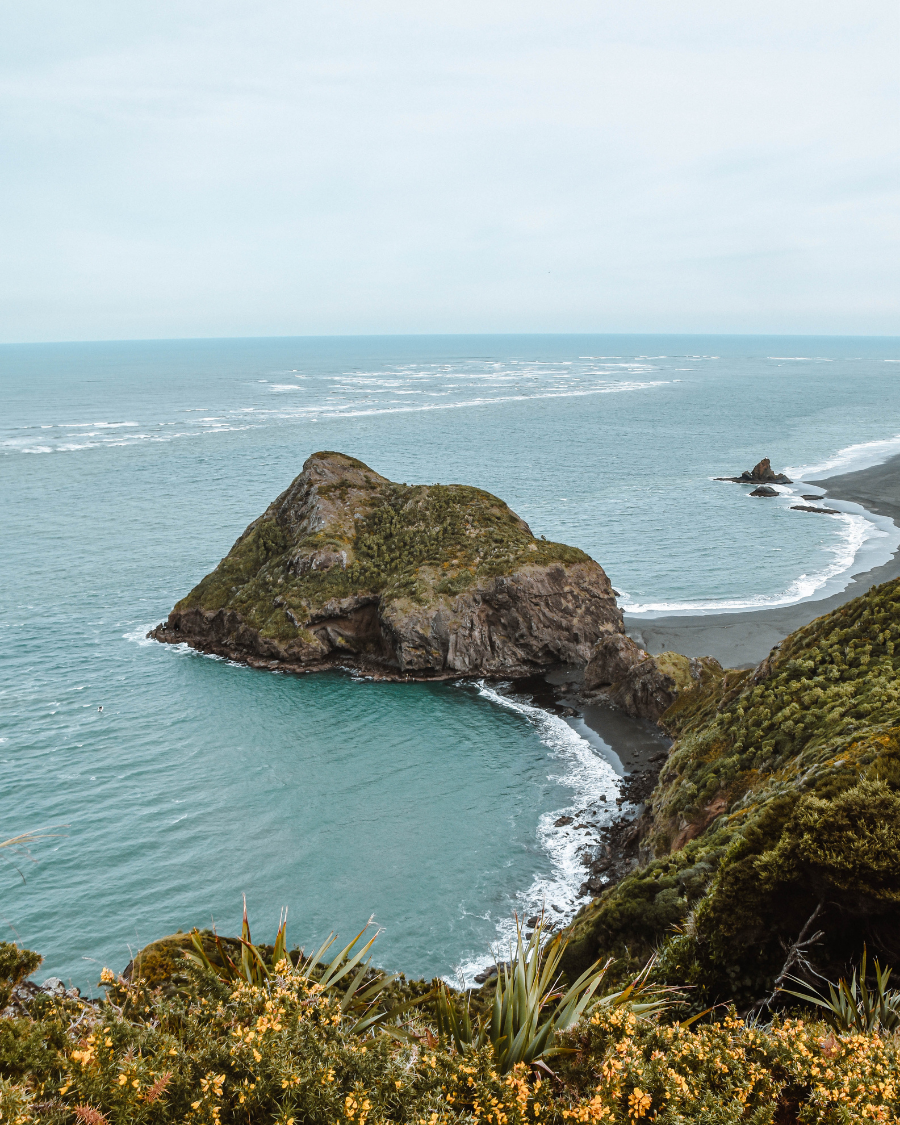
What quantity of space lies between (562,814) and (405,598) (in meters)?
20.6

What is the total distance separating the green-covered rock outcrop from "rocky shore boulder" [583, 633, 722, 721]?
219 inches

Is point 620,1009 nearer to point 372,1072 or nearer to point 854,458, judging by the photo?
point 372,1072

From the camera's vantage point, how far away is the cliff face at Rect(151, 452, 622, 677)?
53.7m

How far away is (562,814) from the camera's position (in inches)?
1518

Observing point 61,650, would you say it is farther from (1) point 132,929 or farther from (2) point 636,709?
(2) point 636,709

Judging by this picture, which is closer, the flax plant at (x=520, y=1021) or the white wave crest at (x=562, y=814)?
the flax plant at (x=520, y=1021)

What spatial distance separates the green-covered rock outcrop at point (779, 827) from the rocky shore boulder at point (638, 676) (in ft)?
18.2

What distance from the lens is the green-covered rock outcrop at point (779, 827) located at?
1417 cm

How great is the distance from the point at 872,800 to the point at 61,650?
2200 inches

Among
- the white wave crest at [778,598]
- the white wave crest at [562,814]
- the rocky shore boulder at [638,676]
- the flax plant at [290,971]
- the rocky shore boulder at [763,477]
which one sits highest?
the rocky shore boulder at [763,477]

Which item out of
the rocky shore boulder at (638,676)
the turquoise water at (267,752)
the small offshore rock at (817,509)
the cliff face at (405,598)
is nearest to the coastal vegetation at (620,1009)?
the turquoise water at (267,752)

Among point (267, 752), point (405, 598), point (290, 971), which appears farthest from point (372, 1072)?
point (405, 598)

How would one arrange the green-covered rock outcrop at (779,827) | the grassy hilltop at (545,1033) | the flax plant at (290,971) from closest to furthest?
the grassy hilltop at (545,1033) < the flax plant at (290,971) < the green-covered rock outcrop at (779,827)

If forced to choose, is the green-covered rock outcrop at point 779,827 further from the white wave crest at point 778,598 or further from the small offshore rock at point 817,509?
the small offshore rock at point 817,509
